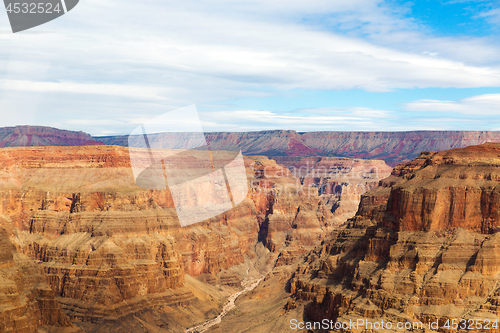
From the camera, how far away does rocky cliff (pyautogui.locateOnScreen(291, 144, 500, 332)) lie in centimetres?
7075

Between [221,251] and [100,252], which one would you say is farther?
[221,251]

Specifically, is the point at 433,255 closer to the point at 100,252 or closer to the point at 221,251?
the point at 100,252

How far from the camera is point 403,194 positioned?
8200 centimetres

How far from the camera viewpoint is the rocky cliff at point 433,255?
70.8 metres

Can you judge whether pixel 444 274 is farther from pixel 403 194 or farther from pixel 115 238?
pixel 115 238

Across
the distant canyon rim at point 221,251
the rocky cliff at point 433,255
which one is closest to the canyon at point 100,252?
the distant canyon rim at point 221,251

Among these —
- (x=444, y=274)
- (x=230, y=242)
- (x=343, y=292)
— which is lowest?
(x=230, y=242)

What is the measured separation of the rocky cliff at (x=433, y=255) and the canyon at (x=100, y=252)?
125 feet

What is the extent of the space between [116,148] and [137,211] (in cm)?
2773

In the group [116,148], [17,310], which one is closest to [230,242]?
[116,148]

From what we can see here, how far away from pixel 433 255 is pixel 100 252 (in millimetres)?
64609

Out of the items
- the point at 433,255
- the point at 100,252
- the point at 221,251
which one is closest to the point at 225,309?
the point at 100,252

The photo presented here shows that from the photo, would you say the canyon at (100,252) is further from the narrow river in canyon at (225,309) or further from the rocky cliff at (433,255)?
the rocky cliff at (433,255)

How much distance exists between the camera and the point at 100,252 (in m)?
113
